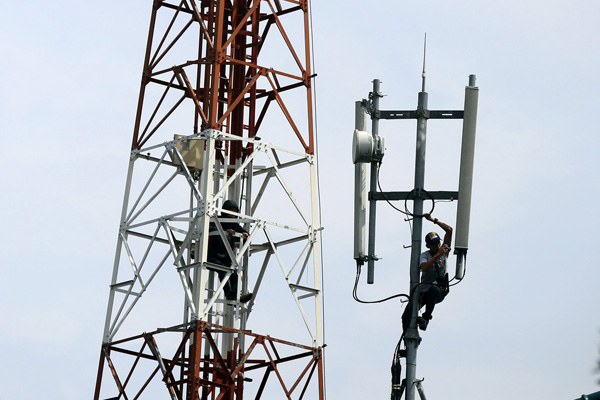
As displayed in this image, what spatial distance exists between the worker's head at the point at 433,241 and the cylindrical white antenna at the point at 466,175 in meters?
2.88

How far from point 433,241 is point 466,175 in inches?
126

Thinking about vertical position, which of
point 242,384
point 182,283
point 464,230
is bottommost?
point 242,384

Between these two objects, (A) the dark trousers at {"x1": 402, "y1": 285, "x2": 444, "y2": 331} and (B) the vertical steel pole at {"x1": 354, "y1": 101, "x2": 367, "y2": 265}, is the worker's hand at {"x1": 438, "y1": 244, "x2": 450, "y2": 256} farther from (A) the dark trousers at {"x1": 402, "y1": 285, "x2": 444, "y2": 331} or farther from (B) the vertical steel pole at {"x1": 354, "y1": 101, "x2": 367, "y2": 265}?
(B) the vertical steel pole at {"x1": 354, "y1": 101, "x2": 367, "y2": 265}

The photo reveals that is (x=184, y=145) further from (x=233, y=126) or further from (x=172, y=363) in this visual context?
(x=172, y=363)

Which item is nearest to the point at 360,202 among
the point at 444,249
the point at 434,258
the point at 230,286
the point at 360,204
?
the point at 360,204

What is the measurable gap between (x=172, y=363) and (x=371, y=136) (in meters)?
9.61

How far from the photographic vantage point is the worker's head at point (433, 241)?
30.2 m

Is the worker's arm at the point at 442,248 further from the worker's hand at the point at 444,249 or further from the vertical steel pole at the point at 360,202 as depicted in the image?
the vertical steel pole at the point at 360,202

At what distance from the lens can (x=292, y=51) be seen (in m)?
37.9

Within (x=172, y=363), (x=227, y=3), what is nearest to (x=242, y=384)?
(x=172, y=363)

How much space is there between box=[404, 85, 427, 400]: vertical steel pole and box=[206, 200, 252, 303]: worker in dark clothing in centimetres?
959

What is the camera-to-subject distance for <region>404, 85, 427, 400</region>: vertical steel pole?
26000 millimetres

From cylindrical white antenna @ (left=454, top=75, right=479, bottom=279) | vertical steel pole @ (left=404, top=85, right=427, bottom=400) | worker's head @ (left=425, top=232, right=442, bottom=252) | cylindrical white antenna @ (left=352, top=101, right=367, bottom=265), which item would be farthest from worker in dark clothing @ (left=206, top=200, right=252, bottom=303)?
vertical steel pole @ (left=404, top=85, right=427, bottom=400)

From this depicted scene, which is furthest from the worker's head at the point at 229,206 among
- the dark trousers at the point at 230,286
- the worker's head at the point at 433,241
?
the worker's head at the point at 433,241
